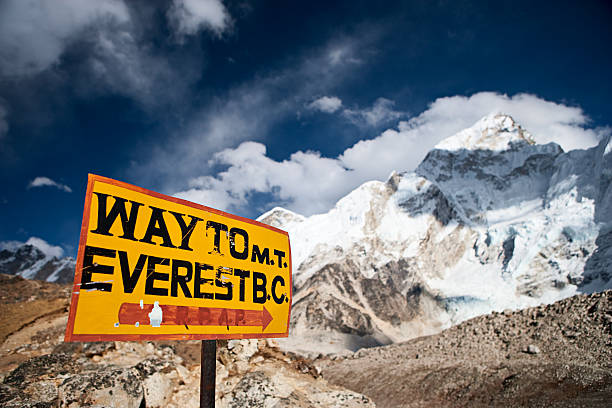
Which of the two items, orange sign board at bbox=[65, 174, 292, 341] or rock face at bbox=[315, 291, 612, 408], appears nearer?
orange sign board at bbox=[65, 174, 292, 341]

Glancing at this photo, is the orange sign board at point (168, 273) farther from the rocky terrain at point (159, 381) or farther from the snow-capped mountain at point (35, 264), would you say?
the snow-capped mountain at point (35, 264)

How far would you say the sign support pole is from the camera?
3.10 meters

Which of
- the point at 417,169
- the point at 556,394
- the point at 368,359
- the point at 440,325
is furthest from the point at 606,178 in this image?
the point at 556,394

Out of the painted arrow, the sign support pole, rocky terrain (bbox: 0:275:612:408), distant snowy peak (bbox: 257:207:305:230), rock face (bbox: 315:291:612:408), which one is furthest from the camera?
distant snowy peak (bbox: 257:207:305:230)

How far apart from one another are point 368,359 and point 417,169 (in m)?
119

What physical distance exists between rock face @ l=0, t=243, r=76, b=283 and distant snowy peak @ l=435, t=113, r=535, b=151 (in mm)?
156689

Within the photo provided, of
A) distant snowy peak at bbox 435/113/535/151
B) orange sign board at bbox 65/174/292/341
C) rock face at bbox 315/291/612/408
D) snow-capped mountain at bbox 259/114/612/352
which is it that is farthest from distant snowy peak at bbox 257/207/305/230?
orange sign board at bbox 65/174/292/341

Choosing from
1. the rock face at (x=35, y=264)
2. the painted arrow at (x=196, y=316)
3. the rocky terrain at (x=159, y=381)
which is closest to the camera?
the painted arrow at (x=196, y=316)

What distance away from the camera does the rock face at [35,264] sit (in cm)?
12900

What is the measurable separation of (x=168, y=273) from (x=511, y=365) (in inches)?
646

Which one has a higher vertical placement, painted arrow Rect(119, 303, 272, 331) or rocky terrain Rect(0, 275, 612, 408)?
painted arrow Rect(119, 303, 272, 331)

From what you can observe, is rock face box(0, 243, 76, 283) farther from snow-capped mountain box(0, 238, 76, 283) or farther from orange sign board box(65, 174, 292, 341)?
orange sign board box(65, 174, 292, 341)

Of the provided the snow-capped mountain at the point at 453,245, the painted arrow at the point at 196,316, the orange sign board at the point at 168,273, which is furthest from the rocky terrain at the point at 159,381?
the snow-capped mountain at the point at 453,245

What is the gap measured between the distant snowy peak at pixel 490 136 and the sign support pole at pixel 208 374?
144495mm
